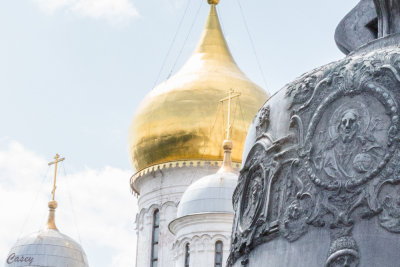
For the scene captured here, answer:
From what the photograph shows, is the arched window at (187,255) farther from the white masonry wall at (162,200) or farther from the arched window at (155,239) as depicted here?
the arched window at (155,239)

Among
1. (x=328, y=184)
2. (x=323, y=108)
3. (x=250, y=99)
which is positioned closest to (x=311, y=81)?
(x=323, y=108)

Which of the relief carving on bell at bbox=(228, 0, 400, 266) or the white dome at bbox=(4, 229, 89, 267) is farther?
the white dome at bbox=(4, 229, 89, 267)

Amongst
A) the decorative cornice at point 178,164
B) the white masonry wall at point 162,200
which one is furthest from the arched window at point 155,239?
the decorative cornice at point 178,164

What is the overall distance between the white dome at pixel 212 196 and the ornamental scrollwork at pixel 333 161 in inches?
647

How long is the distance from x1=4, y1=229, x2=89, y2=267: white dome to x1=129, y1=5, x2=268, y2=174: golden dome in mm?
2886

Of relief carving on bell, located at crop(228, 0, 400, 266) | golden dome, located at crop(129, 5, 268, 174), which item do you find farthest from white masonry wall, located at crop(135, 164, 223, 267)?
relief carving on bell, located at crop(228, 0, 400, 266)

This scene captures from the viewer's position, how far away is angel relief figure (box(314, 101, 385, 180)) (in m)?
4.94

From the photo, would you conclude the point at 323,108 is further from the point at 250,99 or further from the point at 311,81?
the point at 250,99

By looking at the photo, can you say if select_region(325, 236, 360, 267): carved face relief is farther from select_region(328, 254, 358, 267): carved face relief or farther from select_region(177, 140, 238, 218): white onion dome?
select_region(177, 140, 238, 218): white onion dome

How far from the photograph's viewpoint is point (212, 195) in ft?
72.4

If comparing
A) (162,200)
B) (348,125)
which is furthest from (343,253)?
(162,200)

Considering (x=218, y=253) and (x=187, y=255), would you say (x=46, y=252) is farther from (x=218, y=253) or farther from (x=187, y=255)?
(x=218, y=253)

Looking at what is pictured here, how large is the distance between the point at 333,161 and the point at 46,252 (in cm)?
2097

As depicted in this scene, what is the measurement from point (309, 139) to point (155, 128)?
22048 millimetres
